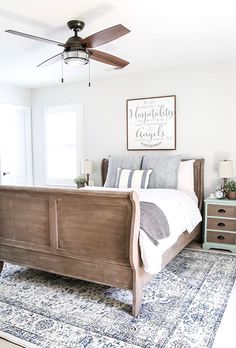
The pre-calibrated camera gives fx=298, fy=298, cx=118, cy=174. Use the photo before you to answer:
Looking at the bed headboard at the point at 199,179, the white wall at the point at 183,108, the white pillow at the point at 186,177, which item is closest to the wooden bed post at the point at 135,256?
the white pillow at the point at 186,177

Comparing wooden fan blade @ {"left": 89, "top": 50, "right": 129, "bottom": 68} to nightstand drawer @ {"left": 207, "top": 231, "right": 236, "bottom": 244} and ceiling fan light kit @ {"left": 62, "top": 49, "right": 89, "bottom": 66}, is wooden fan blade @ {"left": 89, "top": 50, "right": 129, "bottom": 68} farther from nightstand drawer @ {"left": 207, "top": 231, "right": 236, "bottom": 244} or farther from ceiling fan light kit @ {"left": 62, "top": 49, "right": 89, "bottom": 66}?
nightstand drawer @ {"left": 207, "top": 231, "right": 236, "bottom": 244}

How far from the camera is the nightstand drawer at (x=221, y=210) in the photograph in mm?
3760

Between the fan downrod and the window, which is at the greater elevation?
the fan downrod

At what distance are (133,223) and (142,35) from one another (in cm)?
197

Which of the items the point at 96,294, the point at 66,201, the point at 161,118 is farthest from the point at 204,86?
the point at 96,294

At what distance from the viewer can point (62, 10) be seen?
2.48 m

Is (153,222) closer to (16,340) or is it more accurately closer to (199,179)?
(16,340)

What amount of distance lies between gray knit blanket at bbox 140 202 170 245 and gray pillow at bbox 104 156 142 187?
1.49 meters

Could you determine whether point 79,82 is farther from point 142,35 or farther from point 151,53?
point 142,35

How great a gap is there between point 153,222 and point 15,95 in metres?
4.03

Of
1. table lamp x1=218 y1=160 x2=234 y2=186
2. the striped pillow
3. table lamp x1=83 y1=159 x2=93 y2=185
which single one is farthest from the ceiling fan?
table lamp x1=83 y1=159 x2=93 y2=185

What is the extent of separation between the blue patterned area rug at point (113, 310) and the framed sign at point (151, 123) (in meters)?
1.99

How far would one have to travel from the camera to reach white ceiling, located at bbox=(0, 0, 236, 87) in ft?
7.94

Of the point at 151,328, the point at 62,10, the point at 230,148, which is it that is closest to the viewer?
the point at 151,328
